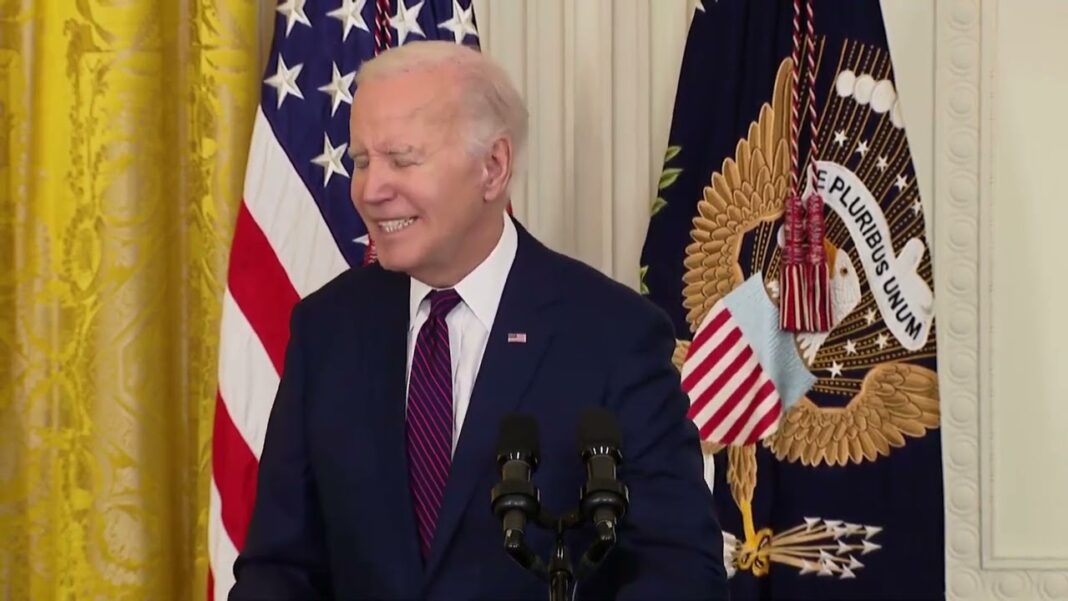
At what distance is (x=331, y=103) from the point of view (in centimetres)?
291

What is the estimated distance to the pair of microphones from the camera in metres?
1.44

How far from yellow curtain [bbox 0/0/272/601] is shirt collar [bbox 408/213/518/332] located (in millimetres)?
918

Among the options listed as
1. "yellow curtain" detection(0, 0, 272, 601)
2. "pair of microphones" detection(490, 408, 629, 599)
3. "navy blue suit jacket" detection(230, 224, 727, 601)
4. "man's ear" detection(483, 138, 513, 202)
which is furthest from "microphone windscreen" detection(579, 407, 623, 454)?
"yellow curtain" detection(0, 0, 272, 601)

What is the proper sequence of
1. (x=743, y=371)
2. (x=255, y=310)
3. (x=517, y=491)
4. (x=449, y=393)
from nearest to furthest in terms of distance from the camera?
(x=517, y=491)
(x=449, y=393)
(x=255, y=310)
(x=743, y=371)

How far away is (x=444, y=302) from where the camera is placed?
2.14 meters

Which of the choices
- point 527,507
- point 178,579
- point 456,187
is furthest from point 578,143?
point 527,507

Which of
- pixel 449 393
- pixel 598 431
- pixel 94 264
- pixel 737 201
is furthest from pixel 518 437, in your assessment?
pixel 94 264

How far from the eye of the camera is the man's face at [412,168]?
204 centimetres

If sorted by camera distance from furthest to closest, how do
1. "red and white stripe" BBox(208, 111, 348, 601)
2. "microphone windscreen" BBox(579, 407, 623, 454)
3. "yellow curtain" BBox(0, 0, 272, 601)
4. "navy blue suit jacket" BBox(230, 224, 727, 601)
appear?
"yellow curtain" BBox(0, 0, 272, 601) → "red and white stripe" BBox(208, 111, 348, 601) → "navy blue suit jacket" BBox(230, 224, 727, 601) → "microphone windscreen" BBox(579, 407, 623, 454)

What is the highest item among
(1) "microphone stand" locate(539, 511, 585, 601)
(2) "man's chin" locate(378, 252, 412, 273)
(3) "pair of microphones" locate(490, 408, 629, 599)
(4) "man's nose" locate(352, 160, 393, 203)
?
(4) "man's nose" locate(352, 160, 393, 203)

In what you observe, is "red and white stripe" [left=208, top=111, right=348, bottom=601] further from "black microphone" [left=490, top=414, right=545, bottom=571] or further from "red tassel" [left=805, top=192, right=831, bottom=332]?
"black microphone" [left=490, top=414, right=545, bottom=571]

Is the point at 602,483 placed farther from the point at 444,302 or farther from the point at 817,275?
the point at 817,275

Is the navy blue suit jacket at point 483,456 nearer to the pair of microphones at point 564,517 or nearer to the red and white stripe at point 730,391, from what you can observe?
the pair of microphones at point 564,517

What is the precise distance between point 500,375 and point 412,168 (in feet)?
1.16
